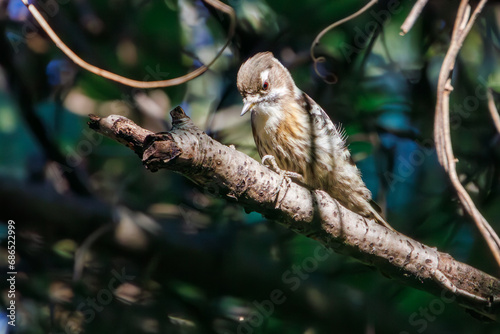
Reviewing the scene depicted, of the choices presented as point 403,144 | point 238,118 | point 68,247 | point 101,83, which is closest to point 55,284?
point 68,247

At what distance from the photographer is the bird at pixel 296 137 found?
258 cm

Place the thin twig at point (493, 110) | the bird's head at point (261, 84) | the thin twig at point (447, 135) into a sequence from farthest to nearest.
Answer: the thin twig at point (493, 110), the bird's head at point (261, 84), the thin twig at point (447, 135)

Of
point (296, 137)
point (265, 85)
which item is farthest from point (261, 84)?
point (296, 137)

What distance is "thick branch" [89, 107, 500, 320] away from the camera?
1.37m

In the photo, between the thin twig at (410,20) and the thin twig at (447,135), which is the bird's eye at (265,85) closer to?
the thin twig at (410,20)

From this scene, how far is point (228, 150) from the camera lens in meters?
1.60

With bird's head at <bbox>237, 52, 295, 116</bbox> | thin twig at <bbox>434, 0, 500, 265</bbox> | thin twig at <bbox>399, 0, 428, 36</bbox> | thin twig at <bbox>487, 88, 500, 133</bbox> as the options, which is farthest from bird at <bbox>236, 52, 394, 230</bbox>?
thin twig at <bbox>487, 88, 500, 133</bbox>

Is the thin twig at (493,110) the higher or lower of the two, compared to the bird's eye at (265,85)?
lower

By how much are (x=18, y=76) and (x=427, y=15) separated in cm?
272

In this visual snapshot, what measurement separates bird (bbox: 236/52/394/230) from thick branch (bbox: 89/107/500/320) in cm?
45

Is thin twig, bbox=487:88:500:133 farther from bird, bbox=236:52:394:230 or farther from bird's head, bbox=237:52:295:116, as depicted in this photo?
bird's head, bbox=237:52:295:116

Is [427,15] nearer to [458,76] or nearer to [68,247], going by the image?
[458,76]

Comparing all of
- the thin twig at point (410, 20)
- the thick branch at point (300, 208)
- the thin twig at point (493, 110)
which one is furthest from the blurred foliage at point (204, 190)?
the thin twig at point (410, 20)

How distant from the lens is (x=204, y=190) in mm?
2828
